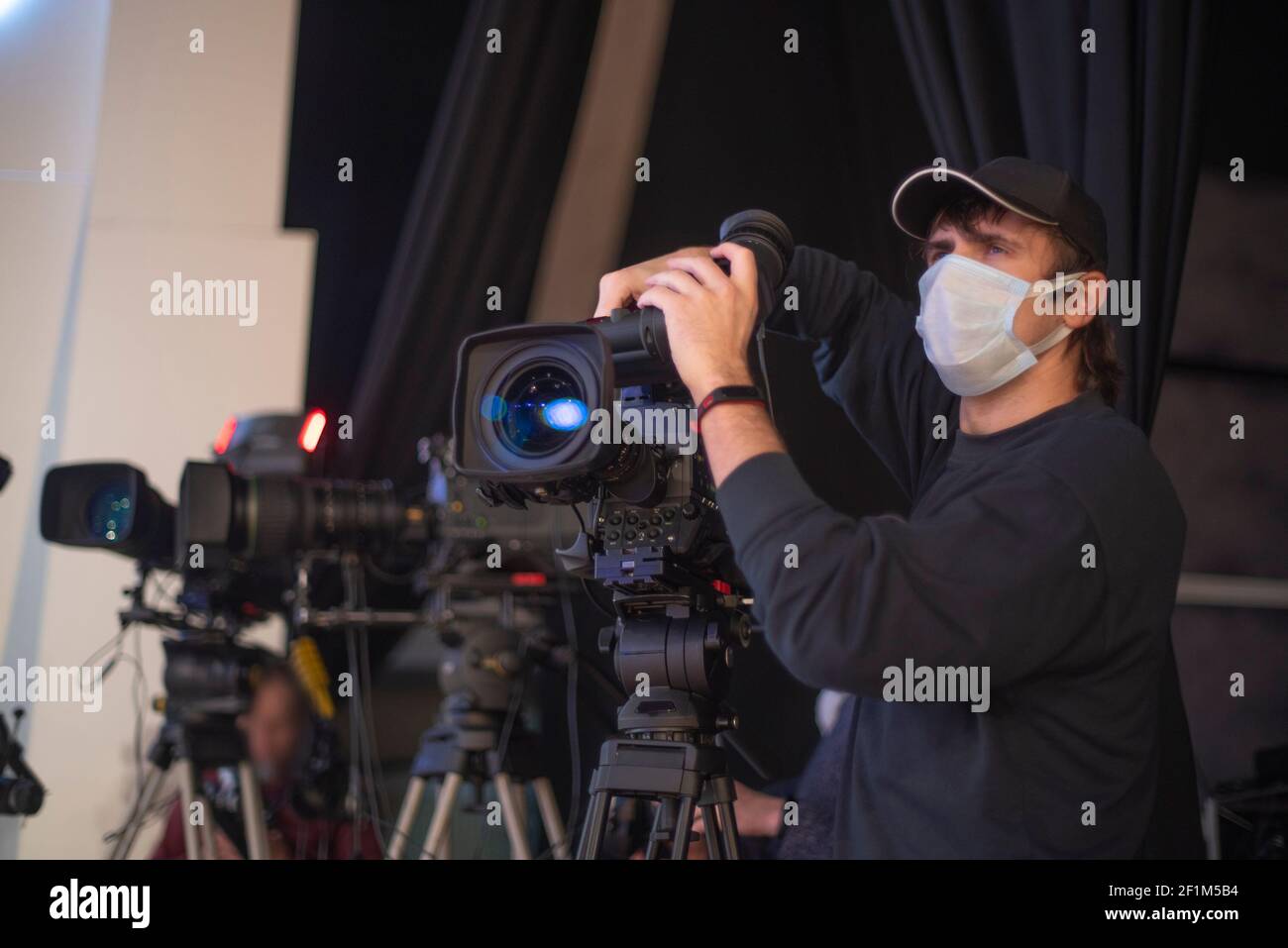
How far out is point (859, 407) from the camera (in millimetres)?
1586

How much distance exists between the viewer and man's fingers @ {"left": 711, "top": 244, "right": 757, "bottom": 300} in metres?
1.18

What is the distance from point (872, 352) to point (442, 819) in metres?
1.23

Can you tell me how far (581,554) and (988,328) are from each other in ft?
1.74

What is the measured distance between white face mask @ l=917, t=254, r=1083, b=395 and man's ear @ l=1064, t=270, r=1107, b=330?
1 centimetres

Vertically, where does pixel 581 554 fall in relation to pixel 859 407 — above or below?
below

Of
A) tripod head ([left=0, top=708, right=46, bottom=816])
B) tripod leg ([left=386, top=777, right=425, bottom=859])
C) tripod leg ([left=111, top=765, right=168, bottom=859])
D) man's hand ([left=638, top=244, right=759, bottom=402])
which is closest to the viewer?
man's hand ([left=638, top=244, right=759, bottom=402])

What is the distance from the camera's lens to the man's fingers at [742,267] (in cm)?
118

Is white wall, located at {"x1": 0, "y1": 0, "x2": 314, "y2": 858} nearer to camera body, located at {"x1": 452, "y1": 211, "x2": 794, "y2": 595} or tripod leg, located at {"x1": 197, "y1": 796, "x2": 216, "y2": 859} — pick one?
tripod leg, located at {"x1": 197, "y1": 796, "x2": 216, "y2": 859}

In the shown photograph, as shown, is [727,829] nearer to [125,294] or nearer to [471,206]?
[471,206]

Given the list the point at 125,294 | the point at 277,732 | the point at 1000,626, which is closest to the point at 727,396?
the point at 1000,626

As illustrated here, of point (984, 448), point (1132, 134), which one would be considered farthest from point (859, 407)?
point (1132, 134)

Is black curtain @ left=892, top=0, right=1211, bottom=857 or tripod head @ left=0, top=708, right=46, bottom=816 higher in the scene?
black curtain @ left=892, top=0, right=1211, bottom=857

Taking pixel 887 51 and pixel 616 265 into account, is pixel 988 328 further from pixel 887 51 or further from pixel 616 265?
pixel 616 265

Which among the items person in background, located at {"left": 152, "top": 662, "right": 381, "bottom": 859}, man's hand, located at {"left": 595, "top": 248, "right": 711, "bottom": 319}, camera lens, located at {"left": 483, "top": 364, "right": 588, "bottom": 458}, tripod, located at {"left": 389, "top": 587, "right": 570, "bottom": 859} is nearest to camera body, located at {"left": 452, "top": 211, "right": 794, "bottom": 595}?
camera lens, located at {"left": 483, "top": 364, "right": 588, "bottom": 458}
